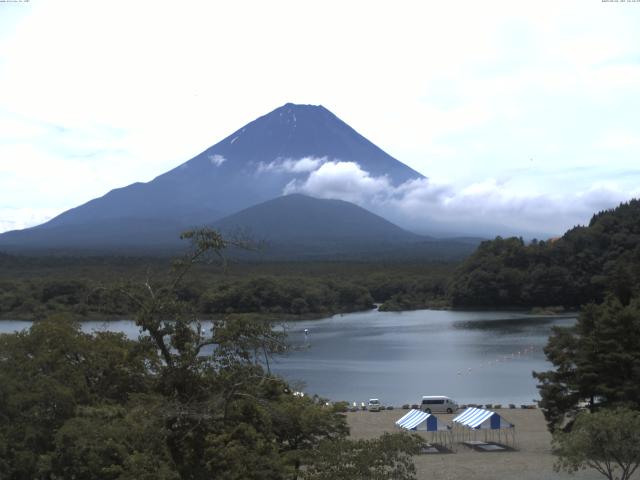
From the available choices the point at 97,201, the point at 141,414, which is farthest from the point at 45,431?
the point at 97,201

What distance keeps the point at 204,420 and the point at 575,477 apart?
22.5ft

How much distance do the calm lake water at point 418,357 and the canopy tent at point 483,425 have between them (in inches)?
119

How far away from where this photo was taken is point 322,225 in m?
111

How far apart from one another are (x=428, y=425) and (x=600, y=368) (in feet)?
9.06

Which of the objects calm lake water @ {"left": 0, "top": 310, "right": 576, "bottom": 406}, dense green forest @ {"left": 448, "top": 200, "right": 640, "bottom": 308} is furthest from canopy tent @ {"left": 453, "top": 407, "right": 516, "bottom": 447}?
dense green forest @ {"left": 448, "top": 200, "right": 640, "bottom": 308}

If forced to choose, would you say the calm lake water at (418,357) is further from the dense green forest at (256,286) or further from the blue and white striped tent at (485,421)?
the blue and white striped tent at (485,421)

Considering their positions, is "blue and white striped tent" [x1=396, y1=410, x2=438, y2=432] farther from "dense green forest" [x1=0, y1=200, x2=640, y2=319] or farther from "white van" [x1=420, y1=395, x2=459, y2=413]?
"dense green forest" [x1=0, y1=200, x2=640, y2=319]

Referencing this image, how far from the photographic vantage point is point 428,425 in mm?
12812

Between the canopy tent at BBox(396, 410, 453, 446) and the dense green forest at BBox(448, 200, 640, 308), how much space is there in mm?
30365

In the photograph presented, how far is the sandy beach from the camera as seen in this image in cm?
1058

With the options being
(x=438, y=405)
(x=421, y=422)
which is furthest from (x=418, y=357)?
(x=421, y=422)

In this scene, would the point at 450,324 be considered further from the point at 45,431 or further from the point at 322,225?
the point at 322,225

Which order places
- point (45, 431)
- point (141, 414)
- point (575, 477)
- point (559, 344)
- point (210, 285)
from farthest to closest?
point (210, 285) → point (559, 344) → point (575, 477) → point (45, 431) → point (141, 414)

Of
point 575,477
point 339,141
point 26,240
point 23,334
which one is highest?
point 339,141
